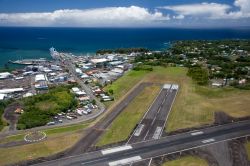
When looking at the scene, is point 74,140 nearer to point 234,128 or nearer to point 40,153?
point 40,153

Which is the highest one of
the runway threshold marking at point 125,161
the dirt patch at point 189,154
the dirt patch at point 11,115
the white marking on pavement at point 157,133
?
the dirt patch at point 11,115

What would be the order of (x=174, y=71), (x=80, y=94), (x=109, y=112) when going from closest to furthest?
(x=109, y=112)
(x=80, y=94)
(x=174, y=71)

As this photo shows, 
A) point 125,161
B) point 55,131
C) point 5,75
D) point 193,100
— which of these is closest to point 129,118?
point 55,131

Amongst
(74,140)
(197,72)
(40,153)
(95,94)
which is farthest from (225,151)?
(197,72)

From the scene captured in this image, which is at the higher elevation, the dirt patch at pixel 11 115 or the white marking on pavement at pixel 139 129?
the dirt patch at pixel 11 115

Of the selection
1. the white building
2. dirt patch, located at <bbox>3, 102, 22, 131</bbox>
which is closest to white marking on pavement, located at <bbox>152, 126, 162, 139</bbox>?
dirt patch, located at <bbox>3, 102, 22, 131</bbox>

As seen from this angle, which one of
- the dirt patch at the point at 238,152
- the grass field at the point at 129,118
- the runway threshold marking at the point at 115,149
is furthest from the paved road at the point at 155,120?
the dirt patch at the point at 238,152

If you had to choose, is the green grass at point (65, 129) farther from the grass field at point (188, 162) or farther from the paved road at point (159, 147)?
the grass field at point (188, 162)

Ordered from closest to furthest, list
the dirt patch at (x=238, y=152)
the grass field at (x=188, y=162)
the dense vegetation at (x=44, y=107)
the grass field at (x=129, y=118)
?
the grass field at (x=188, y=162) → the dirt patch at (x=238, y=152) → the grass field at (x=129, y=118) → the dense vegetation at (x=44, y=107)

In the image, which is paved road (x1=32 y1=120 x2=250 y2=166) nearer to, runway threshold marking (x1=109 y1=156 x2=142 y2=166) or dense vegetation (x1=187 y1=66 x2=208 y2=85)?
runway threshold marking (x1=109 y1=156 x2=142 y2=166)
